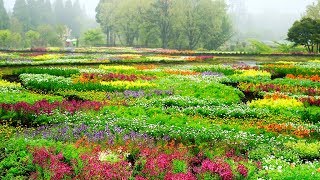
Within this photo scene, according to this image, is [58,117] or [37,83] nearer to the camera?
[58,117]

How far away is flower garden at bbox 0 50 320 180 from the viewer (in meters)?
7.98

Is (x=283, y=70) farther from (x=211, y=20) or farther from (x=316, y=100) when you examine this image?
(x=211, y=20)

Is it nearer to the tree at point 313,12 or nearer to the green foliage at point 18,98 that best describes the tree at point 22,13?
the tree at point 313,12

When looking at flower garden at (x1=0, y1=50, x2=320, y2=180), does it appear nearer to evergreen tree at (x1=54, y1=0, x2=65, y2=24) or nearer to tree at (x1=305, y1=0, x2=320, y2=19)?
tree at (x1=305, y1=0, x2=320, y2=19)

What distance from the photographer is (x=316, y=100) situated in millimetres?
16391

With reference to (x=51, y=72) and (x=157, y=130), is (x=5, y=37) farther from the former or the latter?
(x=157, y=130)

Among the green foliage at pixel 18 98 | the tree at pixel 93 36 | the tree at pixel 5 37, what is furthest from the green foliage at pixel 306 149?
the tree at pixel 93 36

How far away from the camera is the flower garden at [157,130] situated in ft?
26.2

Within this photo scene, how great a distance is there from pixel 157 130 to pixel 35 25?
12290 centimetres

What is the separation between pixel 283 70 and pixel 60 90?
52.6 ft

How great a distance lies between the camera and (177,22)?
249 ft

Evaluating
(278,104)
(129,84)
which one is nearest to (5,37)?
(129,84)

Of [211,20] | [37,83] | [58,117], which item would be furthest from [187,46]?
[58,117]

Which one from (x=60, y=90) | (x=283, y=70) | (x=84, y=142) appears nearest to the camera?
(x=84, y=142)
